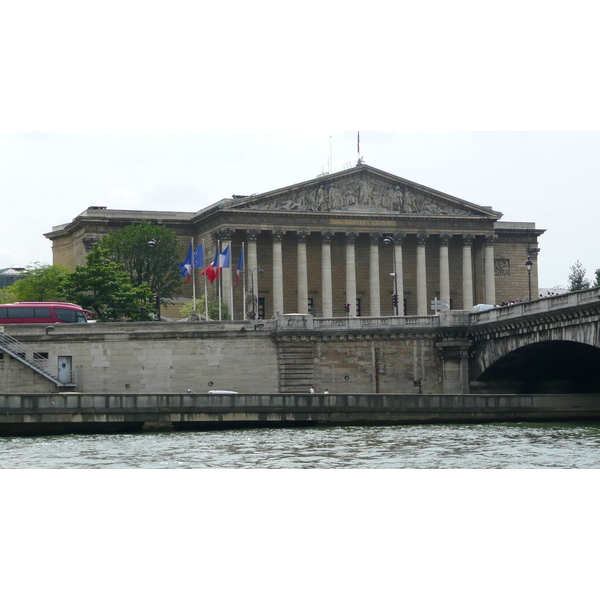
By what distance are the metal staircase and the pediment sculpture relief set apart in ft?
105

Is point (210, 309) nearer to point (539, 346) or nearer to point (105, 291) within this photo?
point (105, 291)

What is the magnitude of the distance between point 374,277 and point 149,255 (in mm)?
19658

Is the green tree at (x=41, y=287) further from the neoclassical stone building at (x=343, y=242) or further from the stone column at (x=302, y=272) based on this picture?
the stone column at (x=302, y=272)

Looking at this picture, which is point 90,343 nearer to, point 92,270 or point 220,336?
point 220,336

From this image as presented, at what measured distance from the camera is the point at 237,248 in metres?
102

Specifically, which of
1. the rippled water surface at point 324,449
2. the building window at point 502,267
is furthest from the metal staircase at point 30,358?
the building window at point 502,267

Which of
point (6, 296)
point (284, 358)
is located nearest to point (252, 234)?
point (6, 296)

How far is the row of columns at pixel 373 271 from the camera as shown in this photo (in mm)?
100438

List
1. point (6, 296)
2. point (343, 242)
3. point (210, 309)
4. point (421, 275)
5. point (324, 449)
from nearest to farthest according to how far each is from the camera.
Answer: point (324, 449), point (210, 309), point (343, 242), point (421, 275), point (6, 296)

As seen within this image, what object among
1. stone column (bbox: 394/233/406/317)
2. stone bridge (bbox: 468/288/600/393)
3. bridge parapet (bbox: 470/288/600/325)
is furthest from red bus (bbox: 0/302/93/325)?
stone column (bbox: 394/233/406/317)

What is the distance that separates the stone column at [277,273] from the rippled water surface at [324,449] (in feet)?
144

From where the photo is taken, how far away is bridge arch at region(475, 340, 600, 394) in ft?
215

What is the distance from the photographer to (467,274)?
105812mm

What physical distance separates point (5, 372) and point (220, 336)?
12.7 m
